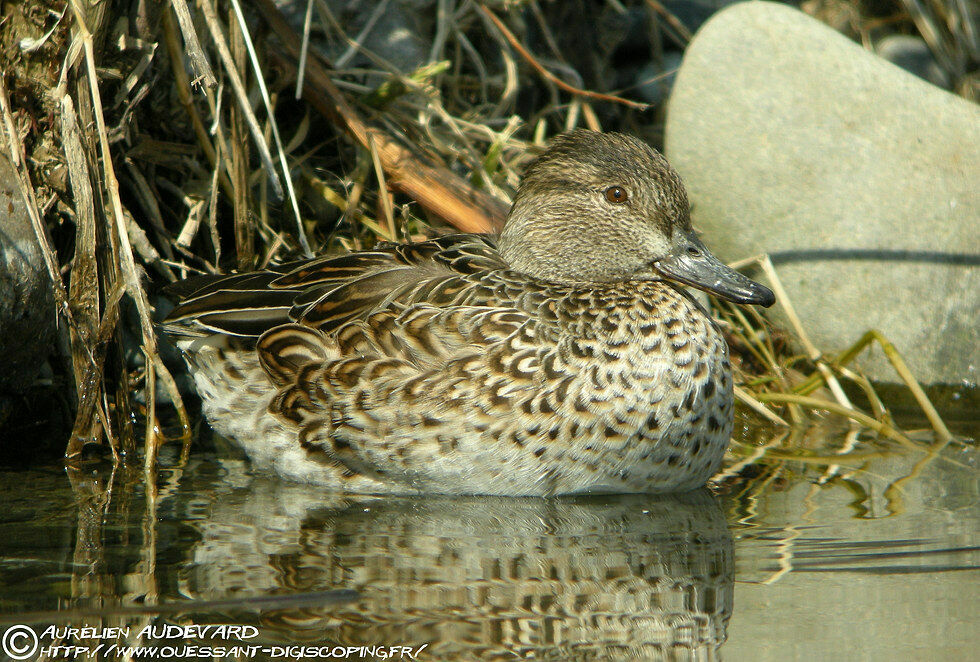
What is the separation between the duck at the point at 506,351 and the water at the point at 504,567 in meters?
0.15

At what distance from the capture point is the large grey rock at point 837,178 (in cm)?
493

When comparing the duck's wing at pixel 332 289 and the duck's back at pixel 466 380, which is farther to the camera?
the duck's wing at pixel 332 289

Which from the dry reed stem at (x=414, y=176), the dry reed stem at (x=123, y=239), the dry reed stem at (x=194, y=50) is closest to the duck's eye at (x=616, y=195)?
the dry reed stem at (x=414, y=176)

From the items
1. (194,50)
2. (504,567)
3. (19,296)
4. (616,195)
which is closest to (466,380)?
(504,567)

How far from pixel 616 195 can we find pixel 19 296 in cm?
210

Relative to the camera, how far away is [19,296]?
3838 millimetres

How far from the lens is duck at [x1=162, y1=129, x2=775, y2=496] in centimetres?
351

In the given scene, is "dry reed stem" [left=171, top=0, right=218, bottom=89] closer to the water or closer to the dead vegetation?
the dead vegetation

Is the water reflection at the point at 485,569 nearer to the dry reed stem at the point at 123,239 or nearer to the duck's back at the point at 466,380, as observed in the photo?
the duck's back at the point at 466,380

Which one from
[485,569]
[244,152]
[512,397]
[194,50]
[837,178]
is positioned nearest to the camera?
[485,569]

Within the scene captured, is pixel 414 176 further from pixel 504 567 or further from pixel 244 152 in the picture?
pixel 504 567

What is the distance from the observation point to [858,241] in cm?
500

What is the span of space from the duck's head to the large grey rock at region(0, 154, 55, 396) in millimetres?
1698

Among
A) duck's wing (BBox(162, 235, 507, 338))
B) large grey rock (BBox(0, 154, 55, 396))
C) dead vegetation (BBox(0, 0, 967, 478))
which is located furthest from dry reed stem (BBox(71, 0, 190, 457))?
large grey rock (BBox(0, 154, 55, 396))
